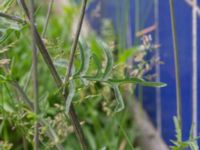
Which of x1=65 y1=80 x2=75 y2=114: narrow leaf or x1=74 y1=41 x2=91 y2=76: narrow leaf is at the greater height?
x1=74 y1=41 x2=91 y2=76: narrow leaf

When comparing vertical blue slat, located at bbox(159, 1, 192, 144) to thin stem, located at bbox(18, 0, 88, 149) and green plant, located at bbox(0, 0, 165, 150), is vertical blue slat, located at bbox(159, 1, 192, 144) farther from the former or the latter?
thin stem, located at bbox(18, 0, 88, 149)

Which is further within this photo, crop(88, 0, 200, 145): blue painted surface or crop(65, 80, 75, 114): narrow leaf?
crop(88, 0, 200, 145): blue painted surface

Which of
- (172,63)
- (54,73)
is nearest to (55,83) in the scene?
(54,73)

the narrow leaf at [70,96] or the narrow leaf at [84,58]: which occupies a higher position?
the narrow leaf at [84,58]

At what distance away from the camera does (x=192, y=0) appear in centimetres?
153

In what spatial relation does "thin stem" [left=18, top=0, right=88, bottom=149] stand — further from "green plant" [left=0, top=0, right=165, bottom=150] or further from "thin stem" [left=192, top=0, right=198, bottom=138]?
"thin stem" [left=192, top=0, right=198, bottom=138]

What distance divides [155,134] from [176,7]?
1.89ft

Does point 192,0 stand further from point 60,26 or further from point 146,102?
point 60,26

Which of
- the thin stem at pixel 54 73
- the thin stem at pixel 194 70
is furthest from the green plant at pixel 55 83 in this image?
the thin stem at pixel 194 70

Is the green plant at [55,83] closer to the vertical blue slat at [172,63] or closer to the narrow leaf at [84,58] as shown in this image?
the narrow leaf at [84,58]

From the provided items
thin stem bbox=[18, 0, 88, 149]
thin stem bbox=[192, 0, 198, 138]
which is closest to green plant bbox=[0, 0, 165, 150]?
thin stem bbox=[18, 0, 88, 149]

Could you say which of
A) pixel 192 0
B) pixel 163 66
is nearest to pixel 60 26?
pixel 163 66

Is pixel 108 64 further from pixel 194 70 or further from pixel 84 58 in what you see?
pixel 194 70

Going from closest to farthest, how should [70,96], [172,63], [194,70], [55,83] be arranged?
[70,96] → [55,83] → [194,70] → [172,63]
